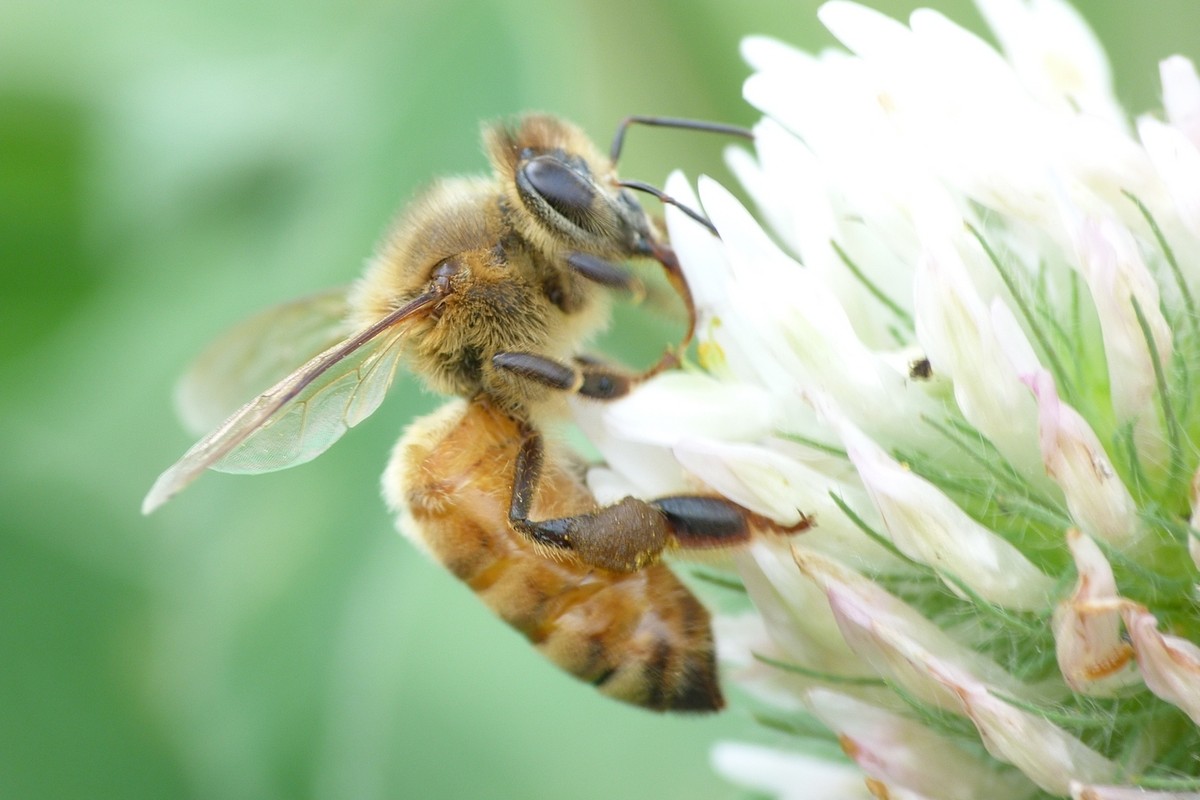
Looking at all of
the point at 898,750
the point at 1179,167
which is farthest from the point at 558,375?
the point at 1179,167

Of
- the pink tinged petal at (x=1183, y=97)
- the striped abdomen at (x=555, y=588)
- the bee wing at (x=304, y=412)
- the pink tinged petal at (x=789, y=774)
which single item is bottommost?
the pink tinged petal at (x=789, y=774)

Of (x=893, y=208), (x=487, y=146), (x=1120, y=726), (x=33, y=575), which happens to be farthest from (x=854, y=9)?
(x=33, y=575)

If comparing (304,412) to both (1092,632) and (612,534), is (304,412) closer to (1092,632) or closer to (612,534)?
(612,534)

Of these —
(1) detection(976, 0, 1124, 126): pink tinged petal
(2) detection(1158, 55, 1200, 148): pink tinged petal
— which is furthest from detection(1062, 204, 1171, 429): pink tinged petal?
(1) detection(976, 0, 1124, 126): pink tinged petal

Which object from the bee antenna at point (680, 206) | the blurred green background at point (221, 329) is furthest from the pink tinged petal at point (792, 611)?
the blurred green background at point (221, 329)

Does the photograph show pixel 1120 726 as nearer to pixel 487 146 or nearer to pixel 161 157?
pixel 487 146

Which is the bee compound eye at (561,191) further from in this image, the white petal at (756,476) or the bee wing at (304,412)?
the white petal at (756,476)
